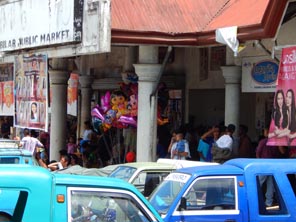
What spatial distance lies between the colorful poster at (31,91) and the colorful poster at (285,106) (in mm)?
6028

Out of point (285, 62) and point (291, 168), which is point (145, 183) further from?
point (285, 62)

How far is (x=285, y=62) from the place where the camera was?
429 inches

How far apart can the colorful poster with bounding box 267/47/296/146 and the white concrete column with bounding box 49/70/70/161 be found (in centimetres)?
776

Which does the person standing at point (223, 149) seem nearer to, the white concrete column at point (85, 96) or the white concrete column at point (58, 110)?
the white concrete column at point (58, 110)

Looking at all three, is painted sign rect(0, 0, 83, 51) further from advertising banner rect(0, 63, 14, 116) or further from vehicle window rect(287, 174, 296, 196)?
vehicle window rect(287, 174, 296, 196)

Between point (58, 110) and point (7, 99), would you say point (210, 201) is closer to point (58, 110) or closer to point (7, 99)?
point (58, 110)

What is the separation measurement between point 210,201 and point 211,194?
0.09m

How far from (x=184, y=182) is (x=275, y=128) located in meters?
3.89

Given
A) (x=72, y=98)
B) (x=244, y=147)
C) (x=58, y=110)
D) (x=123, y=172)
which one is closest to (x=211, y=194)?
(x=123, y=172)

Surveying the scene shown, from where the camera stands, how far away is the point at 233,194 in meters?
7.64

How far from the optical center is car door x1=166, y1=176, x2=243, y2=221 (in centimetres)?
739

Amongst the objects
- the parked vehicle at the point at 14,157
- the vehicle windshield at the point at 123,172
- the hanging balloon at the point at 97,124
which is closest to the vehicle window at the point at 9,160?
the parked vehicle at the point at 14,157

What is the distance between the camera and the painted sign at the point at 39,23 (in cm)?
1345

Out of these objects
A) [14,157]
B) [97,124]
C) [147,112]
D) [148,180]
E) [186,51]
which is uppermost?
[186,51]
